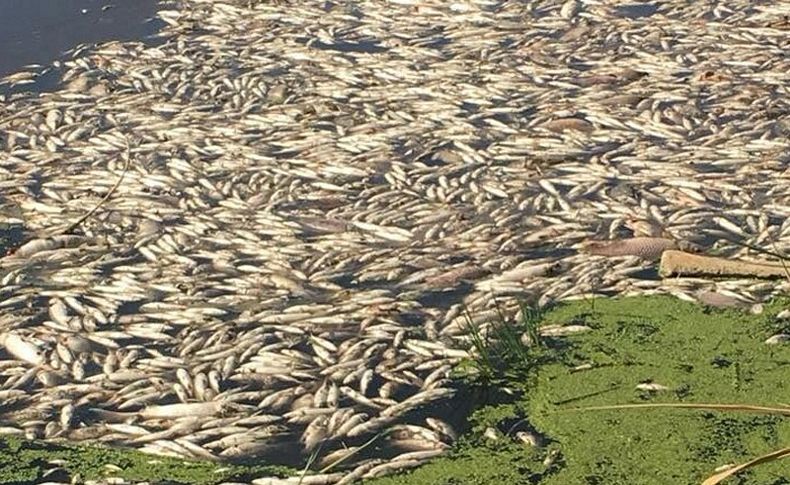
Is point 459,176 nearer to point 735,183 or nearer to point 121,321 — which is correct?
point 735,183

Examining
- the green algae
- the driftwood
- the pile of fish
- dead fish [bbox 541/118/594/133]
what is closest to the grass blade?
the pile of fish

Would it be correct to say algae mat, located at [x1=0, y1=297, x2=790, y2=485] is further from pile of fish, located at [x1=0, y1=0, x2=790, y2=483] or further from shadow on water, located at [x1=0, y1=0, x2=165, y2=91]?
shadow on water, located at [x1=0, y1=0, x2=165, y2=91]

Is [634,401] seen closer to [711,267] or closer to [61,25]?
[711,267]

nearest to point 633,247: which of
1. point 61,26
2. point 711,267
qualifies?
point 711,267

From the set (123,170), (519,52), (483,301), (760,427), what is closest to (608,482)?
(760,427)

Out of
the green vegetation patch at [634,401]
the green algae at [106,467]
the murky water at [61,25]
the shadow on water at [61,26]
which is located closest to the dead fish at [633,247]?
the green vegetation patch at [634,401]

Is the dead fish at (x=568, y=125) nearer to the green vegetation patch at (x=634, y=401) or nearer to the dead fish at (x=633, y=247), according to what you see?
the dead fish at (x=633, y=247)
